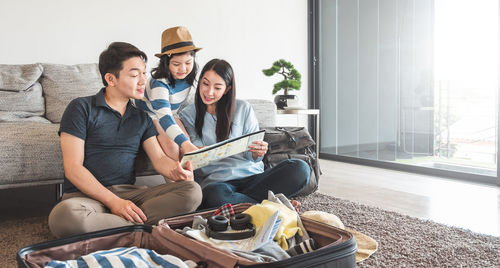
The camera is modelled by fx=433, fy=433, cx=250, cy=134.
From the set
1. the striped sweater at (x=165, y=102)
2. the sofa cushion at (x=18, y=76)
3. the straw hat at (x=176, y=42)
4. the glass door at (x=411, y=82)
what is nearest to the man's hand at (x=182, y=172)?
the striped sweater at (x=165, y=102)

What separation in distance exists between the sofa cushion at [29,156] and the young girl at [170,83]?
1.43ft

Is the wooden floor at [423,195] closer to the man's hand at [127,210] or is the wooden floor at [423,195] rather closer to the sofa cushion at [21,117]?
the man's hand at [127,210]

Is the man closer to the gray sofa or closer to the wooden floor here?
the gray sofa

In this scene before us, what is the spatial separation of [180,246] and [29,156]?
110 cm

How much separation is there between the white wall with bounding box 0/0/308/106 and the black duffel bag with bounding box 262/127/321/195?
1.47 metres

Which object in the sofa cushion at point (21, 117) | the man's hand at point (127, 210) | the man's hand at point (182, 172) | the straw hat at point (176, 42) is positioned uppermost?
the straw hat at point (176, 42)

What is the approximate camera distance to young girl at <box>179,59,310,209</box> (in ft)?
5.98

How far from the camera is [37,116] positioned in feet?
8.02

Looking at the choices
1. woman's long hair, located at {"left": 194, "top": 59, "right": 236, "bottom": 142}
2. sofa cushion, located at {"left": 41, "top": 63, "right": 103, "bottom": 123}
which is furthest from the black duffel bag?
sofa cushion, located at {"left": 41, "top": 63, "right": 103, "bottom": 123}

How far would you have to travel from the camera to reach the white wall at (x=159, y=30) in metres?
2.87

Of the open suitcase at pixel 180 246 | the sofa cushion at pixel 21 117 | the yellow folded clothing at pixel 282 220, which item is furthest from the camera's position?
the sofa cushion at pixel 21 117

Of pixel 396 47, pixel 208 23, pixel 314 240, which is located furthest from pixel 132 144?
pixel 396 47

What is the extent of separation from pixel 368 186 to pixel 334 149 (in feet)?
4.61

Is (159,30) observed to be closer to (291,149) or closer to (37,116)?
(37,116)
